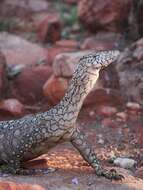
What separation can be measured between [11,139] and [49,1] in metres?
9.38

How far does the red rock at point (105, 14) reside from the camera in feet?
37.1

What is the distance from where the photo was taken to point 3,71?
8516mm

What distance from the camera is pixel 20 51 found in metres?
10.5

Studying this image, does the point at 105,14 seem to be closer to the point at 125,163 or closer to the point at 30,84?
the point at 30,84

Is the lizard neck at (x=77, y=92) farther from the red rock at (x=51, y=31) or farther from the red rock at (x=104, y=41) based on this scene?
the red rock at (x=51, y=31)

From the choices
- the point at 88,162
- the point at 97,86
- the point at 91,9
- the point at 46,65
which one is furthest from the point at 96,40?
the point at 88,162

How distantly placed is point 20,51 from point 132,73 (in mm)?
2735

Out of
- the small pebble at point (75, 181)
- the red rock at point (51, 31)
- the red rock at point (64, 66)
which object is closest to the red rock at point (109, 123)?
the red rock at point (64, 66)

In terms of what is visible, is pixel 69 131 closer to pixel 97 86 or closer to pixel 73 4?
pixel 97 86

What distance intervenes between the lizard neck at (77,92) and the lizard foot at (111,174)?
1.78 feet

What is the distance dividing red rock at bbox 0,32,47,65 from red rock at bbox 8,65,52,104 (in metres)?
0.83

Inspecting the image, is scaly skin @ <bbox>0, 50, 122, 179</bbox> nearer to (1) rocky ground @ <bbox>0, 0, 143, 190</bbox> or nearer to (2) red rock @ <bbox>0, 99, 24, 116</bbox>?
(1) rocky ground @ <bbox>0, 0, 143, 190</bbox>


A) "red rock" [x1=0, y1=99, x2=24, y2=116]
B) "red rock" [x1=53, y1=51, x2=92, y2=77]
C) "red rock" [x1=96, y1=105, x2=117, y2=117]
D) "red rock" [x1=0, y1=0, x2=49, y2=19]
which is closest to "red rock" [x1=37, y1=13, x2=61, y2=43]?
"red rock" [x1=0, y1=0, x2=49, y2=19]

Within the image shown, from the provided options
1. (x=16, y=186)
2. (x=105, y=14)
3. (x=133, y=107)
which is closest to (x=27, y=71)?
(x=133, y=107)
